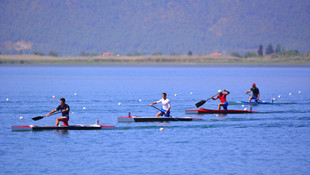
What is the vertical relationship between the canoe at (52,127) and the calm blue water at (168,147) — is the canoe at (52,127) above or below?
above

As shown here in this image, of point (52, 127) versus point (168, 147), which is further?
point (52, 127)

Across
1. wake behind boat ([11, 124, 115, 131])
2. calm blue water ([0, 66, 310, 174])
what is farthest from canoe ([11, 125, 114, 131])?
calm blue water ([0, 66, 310, 174])

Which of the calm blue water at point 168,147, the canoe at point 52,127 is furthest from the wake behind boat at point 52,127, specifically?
the calm blue water at point 168,147

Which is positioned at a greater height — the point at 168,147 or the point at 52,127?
the point at 52,127

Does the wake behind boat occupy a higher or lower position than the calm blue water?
higher

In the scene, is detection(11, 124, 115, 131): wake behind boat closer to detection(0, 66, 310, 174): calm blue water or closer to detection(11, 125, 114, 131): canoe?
detection(11, 125, 114, 131): canoe

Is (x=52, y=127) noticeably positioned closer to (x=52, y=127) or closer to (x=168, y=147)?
(x=52, y=127)

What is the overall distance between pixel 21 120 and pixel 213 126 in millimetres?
13325

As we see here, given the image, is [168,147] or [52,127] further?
[52,127]

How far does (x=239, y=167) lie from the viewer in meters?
25.3

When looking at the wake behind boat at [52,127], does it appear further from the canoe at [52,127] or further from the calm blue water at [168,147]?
the calm blue water at [168,147]

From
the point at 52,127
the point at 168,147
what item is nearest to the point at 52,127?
the point at 52,127

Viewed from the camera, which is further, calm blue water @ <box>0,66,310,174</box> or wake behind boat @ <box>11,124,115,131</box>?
wake behind boat @ <box>11,124,115,131</box>

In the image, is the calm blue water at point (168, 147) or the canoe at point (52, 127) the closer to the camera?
the calm blue water at point (168, 147)
